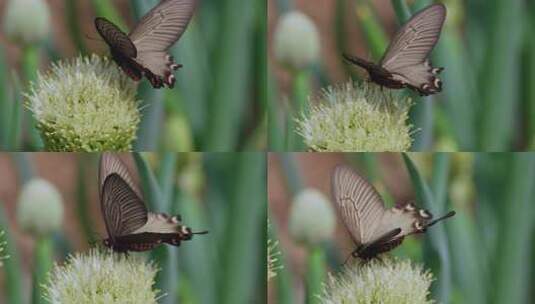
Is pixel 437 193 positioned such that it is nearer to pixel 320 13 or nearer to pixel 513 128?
pixel 513 128

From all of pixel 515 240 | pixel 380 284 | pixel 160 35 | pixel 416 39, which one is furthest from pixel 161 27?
pixel 515 240

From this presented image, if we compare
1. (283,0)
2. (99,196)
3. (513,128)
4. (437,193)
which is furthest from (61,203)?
(513,128)

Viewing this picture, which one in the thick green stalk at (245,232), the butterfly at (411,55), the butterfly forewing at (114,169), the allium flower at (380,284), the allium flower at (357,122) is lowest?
the allium flower at (380,284)

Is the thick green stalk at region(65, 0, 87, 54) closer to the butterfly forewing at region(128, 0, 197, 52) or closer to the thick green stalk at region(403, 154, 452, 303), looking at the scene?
the butterfly forewing at region(128, 0, 197, 52)

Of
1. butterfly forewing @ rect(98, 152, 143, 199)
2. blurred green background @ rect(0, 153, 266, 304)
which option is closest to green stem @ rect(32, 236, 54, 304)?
blurred green background @ rect(0, 153, 266, 304)

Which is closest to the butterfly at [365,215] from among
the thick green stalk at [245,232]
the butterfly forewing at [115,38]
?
the thick green stalk at [245,232]

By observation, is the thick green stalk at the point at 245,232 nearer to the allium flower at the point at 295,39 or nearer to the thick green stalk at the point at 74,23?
the allium flower at the point at 295,39
